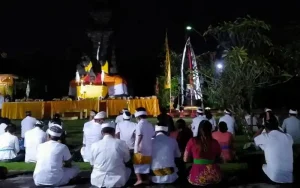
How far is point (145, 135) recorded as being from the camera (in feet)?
26.4

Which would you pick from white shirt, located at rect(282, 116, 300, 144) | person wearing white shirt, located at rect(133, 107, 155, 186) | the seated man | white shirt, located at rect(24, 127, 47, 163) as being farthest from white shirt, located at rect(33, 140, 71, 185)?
white shirt, located at rect(282, 116, 300, 144)

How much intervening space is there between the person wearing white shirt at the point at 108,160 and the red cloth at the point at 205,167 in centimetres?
113

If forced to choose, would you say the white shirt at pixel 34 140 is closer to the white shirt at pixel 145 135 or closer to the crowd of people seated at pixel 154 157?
the crowd of people seated at pixel 154 157

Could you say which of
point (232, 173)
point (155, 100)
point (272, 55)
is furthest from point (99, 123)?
point (155, 100)

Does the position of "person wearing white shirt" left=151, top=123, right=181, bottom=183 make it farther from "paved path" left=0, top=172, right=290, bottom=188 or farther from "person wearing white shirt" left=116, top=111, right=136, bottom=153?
"person wearing white shirt" left=116, top=111, right=136, bottom=153

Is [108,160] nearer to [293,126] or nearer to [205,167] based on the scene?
[205,167]

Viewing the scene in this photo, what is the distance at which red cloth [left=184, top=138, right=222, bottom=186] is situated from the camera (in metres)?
7.13

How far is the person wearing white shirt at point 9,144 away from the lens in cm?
1034

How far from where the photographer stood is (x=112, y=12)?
36.8m

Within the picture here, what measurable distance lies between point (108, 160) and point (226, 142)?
2.91 meters

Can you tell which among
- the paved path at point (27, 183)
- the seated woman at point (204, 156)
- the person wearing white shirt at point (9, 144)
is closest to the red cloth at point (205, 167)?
the seated woman at point (204, 156)

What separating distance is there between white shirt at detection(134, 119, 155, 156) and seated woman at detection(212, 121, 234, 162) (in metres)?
1.63

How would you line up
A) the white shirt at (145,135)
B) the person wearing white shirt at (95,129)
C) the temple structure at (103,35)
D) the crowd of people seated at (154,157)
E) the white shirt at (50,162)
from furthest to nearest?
the temple structure at (103,35), the person wearing white shirt at (95,129), the white shirt at (145,135), the white shirt at (50,162), the crowd of people seated at (154,157)

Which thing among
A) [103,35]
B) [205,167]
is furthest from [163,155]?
[103,35]
